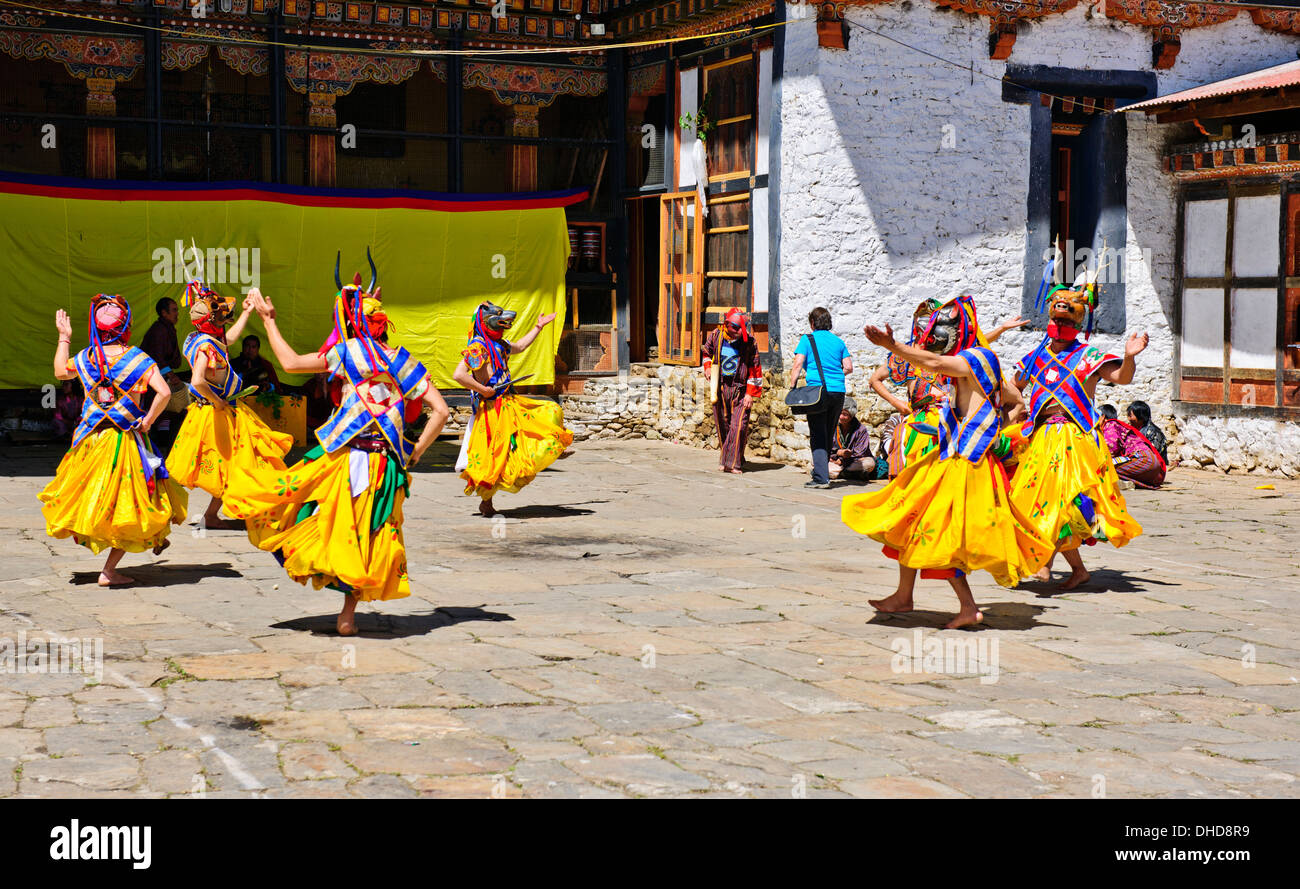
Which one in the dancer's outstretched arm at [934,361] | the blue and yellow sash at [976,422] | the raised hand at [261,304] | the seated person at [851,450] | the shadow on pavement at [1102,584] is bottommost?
the shadow on pavement at [1102,584]

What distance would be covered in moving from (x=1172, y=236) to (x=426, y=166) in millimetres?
11820

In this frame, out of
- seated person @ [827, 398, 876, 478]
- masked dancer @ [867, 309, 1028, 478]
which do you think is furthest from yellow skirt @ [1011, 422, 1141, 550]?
seated person @ [827, 398, 876, 478]

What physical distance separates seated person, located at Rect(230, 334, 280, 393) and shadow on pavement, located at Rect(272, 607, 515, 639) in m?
8.84

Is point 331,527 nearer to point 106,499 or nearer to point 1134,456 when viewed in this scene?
point 106,499

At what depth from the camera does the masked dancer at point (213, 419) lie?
10258mm

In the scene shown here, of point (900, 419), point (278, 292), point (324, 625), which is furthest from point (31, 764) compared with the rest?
point (278, 292)

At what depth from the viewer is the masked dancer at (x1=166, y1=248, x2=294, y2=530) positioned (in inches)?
404

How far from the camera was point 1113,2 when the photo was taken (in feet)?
A: 53.3

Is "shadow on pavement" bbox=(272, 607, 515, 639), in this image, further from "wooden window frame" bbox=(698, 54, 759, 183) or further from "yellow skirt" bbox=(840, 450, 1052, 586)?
"wooden window frame" bbox=(698, 54, 759, 183)

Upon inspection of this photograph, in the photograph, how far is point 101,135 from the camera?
1731 cm

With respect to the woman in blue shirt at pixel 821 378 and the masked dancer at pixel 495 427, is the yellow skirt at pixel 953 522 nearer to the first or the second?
the masked dancer at pixel 495 427

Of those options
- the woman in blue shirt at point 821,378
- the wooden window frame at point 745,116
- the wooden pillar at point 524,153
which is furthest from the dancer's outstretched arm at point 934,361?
the wooden pillar at point 524,153

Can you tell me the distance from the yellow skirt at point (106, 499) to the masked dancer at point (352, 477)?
1527mm

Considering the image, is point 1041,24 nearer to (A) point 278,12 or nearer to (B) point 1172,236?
(B) point 1172,236
